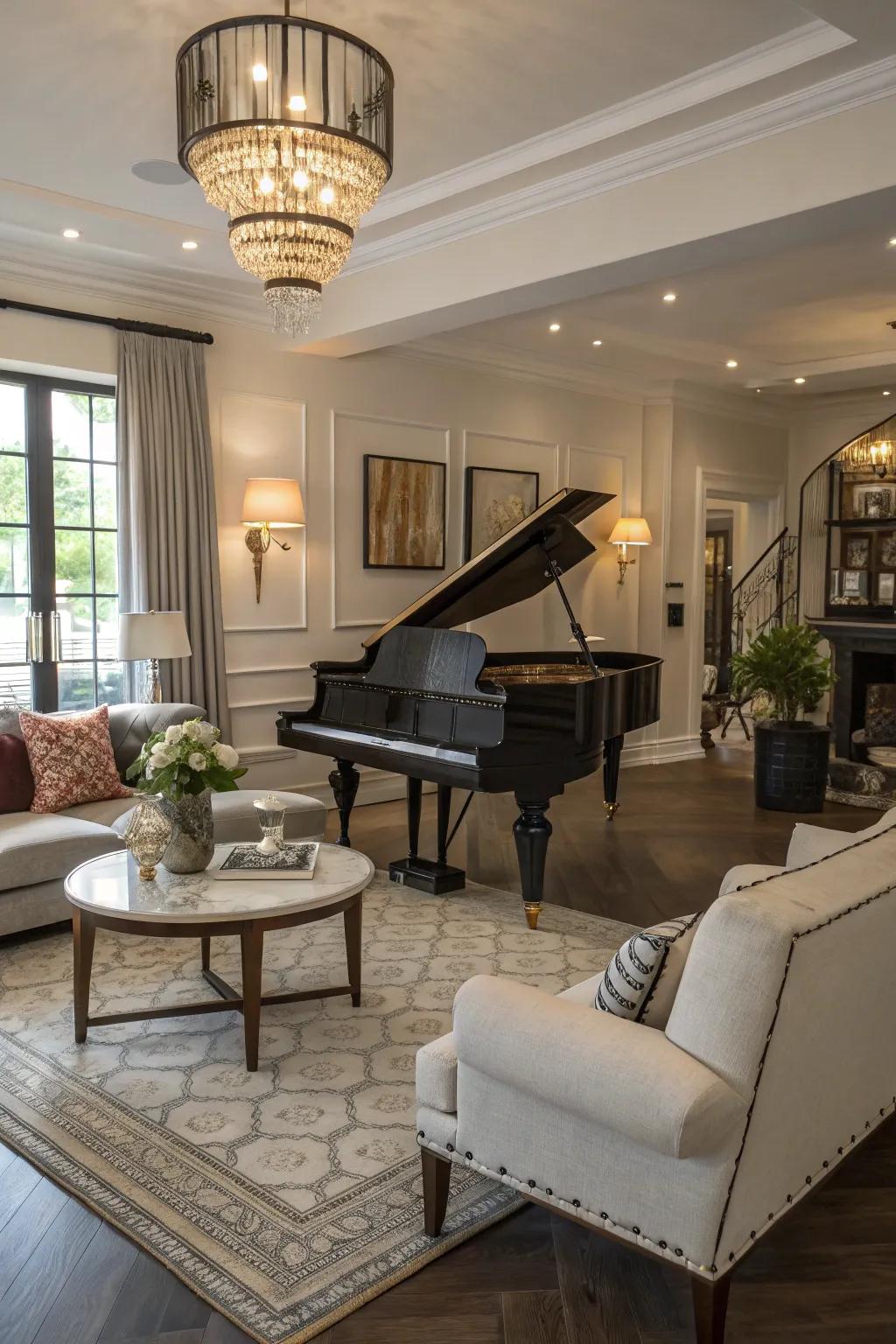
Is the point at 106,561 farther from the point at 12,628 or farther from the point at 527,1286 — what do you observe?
the point at 527,1286

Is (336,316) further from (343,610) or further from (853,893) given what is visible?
(853,893)

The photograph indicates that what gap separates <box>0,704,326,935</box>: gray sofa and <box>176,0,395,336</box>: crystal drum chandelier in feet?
8.11

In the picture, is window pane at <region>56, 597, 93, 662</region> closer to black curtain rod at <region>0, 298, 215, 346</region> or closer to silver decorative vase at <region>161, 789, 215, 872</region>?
black curtain rod at <region>0, 298, 215, 346</region>

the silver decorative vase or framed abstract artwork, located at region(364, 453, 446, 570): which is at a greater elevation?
framed abstract artwork, located at region(364, 453, 446, 570)

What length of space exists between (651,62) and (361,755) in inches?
118

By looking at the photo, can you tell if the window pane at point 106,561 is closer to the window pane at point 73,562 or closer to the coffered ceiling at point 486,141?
the window pane at point 73,562

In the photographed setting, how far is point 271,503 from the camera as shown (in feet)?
19.9

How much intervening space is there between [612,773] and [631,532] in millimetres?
2580

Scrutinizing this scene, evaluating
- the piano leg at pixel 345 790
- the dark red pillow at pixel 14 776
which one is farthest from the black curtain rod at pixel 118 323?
the piano leg at pixel 345 790

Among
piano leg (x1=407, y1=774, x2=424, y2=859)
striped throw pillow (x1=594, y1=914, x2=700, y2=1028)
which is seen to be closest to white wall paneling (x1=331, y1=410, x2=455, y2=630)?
piano leg (x1=407, y1=774, x2=424, y2=859)

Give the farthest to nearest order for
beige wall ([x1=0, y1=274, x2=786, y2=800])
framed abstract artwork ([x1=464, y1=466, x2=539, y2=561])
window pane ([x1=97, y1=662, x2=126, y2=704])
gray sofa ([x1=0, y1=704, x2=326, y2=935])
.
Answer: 1. framed abstract artwork ([x1=464, y1=466, x2=539, y2=561])
2. beige wall ([x1=0, y1=274, x2=786, y2=800])
3. window pane ([x1=97, y1=662, x2=126, y2=704])
4. gray sofa ([x1=0, y1=704, x2=326, y2=935])

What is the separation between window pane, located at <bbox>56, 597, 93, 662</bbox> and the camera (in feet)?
18.9

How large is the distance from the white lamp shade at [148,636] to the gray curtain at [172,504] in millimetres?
499

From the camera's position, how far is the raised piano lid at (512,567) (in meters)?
4.84
